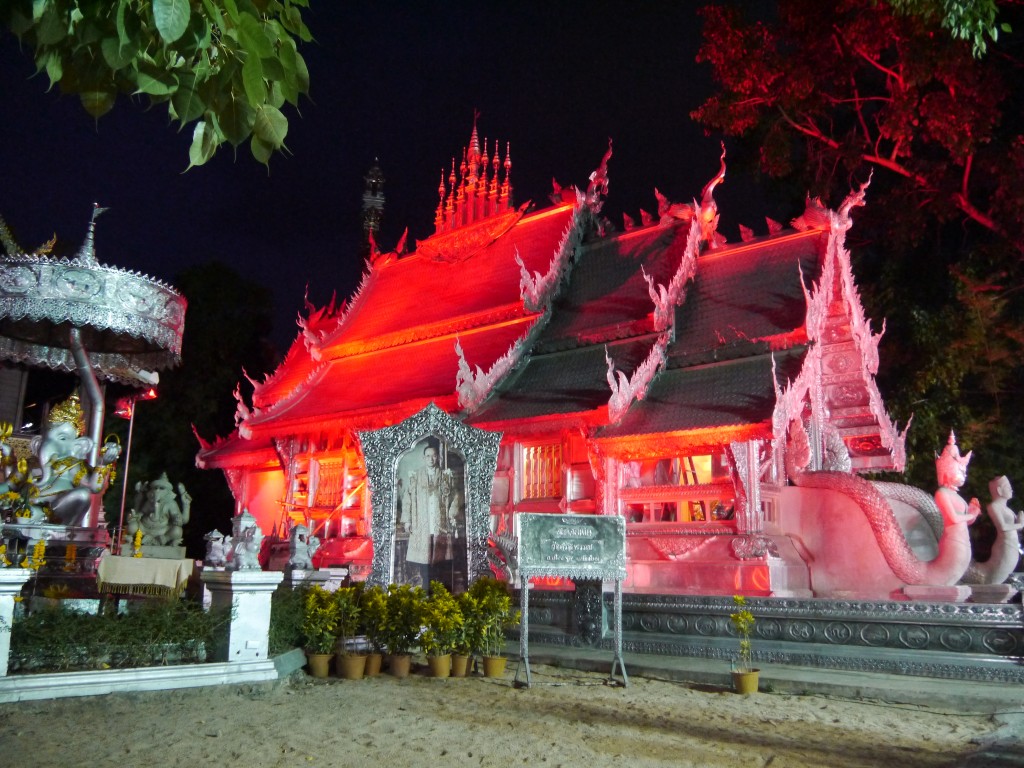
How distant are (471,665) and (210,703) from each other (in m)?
3.10

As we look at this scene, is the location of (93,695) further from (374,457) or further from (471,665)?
(374,457)

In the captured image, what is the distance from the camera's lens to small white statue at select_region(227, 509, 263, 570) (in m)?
8.54

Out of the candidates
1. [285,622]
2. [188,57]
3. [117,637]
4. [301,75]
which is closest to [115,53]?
[188,57]

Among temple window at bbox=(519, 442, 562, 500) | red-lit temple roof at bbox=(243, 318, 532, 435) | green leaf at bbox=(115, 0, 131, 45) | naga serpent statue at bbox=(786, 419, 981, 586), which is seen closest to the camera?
green leaf at bbox=(115, 0, 131, 45)

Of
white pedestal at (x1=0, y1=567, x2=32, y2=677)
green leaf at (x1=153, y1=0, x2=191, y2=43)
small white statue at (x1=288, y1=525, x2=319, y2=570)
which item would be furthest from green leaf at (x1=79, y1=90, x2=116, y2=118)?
small white statue at (x1=288, y1=525, x2=319, y2=570)

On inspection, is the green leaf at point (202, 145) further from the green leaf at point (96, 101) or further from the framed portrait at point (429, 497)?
the framed portrait at point (429, 497)

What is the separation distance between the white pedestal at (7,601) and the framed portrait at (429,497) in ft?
17.7

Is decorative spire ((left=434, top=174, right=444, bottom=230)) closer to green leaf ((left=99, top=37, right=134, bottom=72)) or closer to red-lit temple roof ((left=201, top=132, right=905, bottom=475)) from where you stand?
red-lit temple roof ((left=201, top=132, right=905, bottom=475))

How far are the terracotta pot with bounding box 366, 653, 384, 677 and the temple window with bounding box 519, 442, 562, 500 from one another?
6.13 m

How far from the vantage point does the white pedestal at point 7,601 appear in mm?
6590

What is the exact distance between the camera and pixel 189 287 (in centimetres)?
2872

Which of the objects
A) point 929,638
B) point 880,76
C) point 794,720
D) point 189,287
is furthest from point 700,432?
point 189,287

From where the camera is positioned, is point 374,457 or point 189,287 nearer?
point 374,457

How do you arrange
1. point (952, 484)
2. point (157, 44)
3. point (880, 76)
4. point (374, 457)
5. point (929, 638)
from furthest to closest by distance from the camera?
point (880, 76) → point (374, 457) → point (952, 484) → point (929, 638) → point (157, 44)
